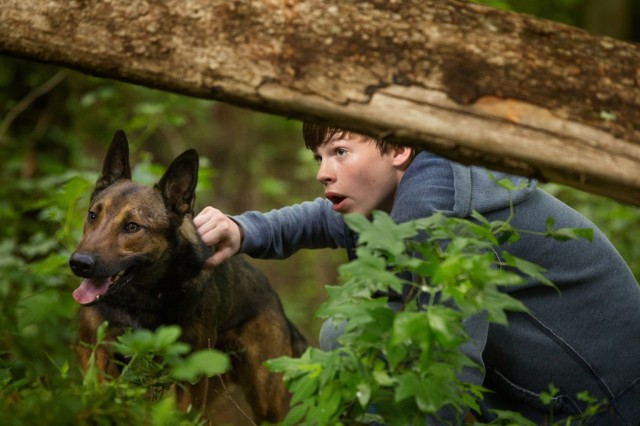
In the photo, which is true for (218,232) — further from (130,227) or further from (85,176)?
(85,176)

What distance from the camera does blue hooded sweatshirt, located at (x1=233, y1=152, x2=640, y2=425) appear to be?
3.59 m

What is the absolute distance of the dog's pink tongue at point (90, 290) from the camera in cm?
408

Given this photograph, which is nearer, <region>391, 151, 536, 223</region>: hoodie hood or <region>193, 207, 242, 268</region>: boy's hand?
<region>391, 151, 536, 223</region>: hoodie hood

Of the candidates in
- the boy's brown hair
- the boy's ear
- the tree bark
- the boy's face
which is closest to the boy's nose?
the boy's face

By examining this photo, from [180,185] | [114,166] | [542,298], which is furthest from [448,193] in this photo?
[114,166]

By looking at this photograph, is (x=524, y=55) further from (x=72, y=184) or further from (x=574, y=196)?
(x=574, y=196)

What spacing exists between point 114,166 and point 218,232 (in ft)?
3.47

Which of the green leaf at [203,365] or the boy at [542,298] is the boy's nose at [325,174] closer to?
the boy at [542,298]

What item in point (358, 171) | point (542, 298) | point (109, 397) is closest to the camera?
point (109, 397)

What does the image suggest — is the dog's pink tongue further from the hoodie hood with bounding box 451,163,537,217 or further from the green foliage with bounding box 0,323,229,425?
the hoodie hood with bounding box 451,163,537,217

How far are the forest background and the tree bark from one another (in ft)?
4.64

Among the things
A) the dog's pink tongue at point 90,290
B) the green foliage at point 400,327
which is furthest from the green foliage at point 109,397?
the dog's pink tongue at point 90,290

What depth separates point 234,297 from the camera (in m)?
5.00

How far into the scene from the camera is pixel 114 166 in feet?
15.9
